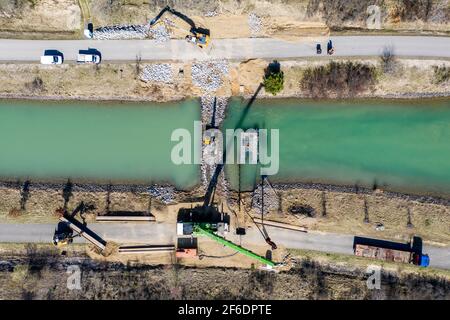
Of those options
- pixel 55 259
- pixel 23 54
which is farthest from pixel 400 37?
pixel 55 259

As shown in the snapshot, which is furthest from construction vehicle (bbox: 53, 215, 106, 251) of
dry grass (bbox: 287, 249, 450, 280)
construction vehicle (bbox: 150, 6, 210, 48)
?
construction vehicle (bbox: 150, 6, 210, 48)

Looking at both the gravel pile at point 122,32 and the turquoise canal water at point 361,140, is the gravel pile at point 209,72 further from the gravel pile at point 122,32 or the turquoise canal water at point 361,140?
the gravel pile at point 122,32

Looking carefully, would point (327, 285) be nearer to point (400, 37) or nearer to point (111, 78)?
A: point (400, 37)

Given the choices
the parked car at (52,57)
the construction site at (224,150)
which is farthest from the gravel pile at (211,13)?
the parked car at (52,57)

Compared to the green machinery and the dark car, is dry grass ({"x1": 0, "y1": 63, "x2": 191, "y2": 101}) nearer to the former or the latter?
the dark car

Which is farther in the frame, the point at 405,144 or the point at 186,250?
the point at 405,144

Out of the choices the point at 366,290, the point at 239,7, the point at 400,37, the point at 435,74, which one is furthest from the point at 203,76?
the point at 366,290

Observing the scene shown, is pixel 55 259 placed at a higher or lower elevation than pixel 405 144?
lower

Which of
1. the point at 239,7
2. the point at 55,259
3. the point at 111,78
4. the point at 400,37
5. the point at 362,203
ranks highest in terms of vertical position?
the point at 239,7
